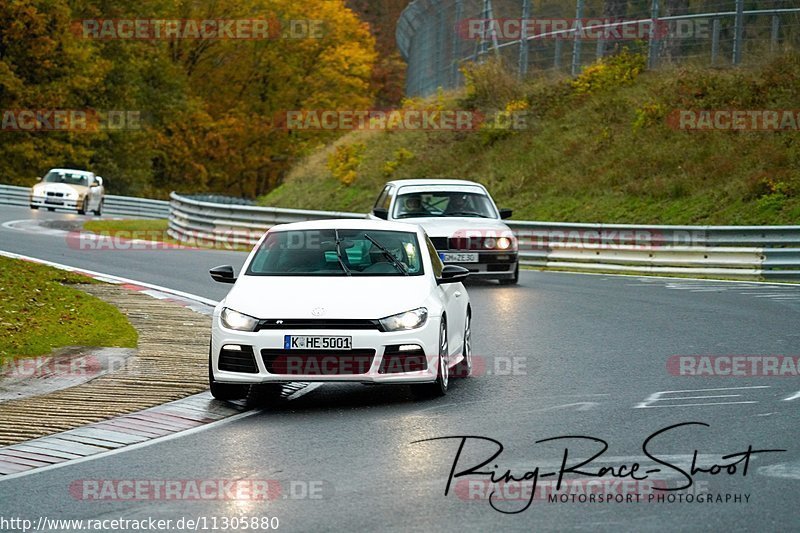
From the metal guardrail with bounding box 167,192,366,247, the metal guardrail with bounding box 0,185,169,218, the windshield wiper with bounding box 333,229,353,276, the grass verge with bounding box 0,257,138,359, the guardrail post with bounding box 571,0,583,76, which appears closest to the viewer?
the windshield wiper with bounding box 333,229,353,276

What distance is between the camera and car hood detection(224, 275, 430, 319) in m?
10.8

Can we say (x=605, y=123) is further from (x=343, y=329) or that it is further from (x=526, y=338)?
(x=343, y=329)

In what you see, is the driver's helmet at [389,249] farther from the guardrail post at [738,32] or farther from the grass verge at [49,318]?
the guardrail post at [738,32]

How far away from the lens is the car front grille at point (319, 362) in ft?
34.9

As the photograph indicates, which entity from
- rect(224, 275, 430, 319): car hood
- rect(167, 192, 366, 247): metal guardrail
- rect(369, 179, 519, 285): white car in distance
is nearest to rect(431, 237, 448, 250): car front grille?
rect(369, 179, 519, 285): white car in distance

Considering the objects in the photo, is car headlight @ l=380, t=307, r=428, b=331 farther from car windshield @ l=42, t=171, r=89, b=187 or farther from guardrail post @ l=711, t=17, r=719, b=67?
car windshield @ l=42, t=171, r=89, b=187

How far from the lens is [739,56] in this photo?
3569 cm

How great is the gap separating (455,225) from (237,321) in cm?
1137

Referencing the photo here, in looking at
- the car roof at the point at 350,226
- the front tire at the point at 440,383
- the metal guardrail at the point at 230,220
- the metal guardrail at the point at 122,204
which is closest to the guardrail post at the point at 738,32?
the metal guardrail at the point at 230,220

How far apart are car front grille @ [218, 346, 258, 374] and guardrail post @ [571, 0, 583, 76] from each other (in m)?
27.5

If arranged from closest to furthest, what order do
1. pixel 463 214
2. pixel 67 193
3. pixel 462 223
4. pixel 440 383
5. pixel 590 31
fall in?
pixel 440 383, pixel 462 223, pixel 463 214, pixel 590 31, pixel 67 193

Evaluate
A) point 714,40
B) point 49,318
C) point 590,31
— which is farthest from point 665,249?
point 49,318

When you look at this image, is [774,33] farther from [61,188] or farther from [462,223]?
[61,188]

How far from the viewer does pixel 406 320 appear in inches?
432
